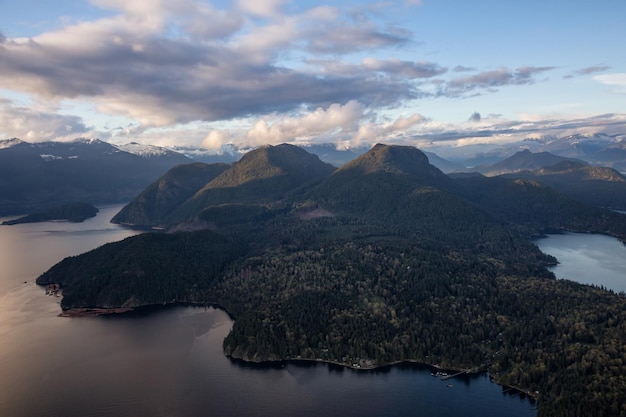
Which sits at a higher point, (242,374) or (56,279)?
(56,279)

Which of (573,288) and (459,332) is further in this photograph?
(573,288)

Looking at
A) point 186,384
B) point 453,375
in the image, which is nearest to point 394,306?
point 453,375

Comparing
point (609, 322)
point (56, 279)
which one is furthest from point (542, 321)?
point (56, 279)

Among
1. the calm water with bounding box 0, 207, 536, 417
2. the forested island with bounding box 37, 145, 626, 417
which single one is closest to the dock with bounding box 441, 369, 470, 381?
the calm water with bounding box 0, 207, 536, 417

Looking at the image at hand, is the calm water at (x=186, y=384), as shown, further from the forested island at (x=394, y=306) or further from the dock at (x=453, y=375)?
the forested island at (x=394, y=306)

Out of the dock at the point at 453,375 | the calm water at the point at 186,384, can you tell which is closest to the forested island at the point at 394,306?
the dock at the point at 453,375

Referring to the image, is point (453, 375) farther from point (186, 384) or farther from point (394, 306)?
point (186, 384)

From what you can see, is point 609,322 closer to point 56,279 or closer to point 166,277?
point 166,277

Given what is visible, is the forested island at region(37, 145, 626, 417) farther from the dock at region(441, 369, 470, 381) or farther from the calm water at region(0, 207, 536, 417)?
the calm water at region(0, 207, 536, 417)
